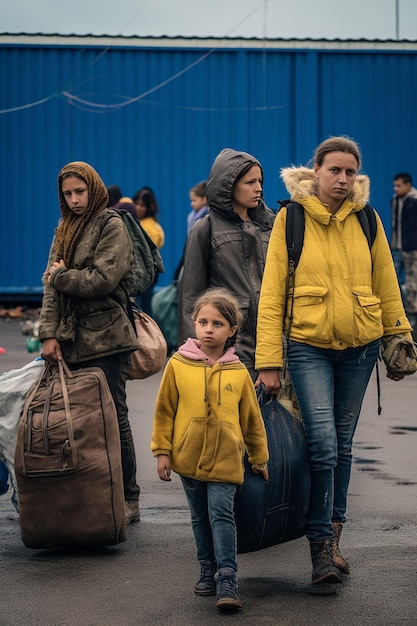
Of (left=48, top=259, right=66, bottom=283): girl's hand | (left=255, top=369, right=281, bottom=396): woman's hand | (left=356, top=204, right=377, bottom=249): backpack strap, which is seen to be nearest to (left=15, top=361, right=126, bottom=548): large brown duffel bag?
(left=48, top=259, right=66, bottom=283): girl's hand

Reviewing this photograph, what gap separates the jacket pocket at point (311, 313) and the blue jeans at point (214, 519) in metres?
0.73

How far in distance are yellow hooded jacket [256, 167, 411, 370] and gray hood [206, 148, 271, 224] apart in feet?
2.87

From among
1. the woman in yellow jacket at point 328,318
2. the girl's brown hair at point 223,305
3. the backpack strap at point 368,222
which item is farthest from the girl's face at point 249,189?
the girl's brown hair at point 223,305

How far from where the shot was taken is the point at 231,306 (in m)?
5.04

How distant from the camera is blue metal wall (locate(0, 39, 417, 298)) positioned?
2039cm

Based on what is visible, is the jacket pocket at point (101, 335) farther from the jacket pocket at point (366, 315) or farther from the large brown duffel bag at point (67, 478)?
the jacket pocket at point (366, 315)

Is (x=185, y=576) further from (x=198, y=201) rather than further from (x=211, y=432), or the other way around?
(x=198, y=201)

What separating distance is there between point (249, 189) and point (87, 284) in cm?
96

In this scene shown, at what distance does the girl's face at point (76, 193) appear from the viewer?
20.2 feet

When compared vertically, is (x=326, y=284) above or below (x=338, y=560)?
above

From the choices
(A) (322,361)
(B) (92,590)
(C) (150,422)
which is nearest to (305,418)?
(A) (322,361)

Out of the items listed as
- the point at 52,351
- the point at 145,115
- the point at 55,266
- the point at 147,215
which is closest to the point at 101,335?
the point at 52,351

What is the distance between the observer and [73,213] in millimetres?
6250

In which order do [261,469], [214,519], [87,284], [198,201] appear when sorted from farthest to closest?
1. [198,201]
2. [87,284]
3. [261,469]
4. [214,519]
